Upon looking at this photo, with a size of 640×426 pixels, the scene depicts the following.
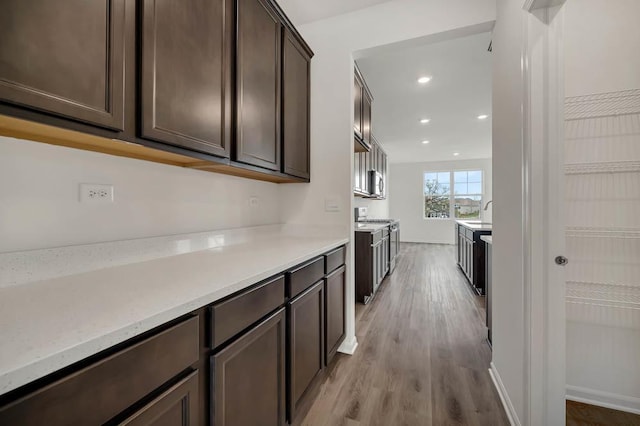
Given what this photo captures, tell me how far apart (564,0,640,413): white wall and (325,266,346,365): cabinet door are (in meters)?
1.32

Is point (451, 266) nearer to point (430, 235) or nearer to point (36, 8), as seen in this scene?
point (430, 235)

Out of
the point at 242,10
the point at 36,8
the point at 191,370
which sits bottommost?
the point at 191,370

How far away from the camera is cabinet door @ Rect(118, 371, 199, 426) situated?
61 centimetres

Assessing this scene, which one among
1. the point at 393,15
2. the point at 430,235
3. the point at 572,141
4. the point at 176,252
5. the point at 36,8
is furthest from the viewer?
the point at 430,235

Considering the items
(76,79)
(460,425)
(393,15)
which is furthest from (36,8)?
(460,425)

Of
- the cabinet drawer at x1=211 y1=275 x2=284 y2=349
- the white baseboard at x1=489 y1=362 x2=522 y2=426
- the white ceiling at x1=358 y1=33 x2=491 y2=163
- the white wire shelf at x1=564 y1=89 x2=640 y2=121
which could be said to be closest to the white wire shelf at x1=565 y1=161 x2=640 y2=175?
the white wire shelf at x1=564 y1=89 x2=640 y2=121

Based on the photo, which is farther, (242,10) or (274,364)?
(242,10)

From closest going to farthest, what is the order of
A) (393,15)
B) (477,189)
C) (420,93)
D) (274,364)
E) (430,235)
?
(274,364), (393,15), (420,93), (477,189), (430,235)

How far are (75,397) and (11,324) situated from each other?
236 mm

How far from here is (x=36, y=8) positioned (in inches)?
27.2

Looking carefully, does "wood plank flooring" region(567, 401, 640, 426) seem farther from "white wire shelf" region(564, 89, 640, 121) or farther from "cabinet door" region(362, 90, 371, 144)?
"cabinet door" region(362, 90, 371, 144)

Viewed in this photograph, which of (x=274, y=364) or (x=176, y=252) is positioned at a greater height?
(x=176, y=252)

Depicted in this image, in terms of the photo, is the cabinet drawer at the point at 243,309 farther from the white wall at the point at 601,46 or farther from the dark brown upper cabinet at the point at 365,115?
the dark brown upper cabinet at the point at 365,115

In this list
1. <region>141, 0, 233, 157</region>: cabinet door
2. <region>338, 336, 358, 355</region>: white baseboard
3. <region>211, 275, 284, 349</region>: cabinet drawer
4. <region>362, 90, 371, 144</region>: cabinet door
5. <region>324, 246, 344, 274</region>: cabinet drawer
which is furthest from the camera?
<region>362, 90, 371, 144</region>: cabinet door
